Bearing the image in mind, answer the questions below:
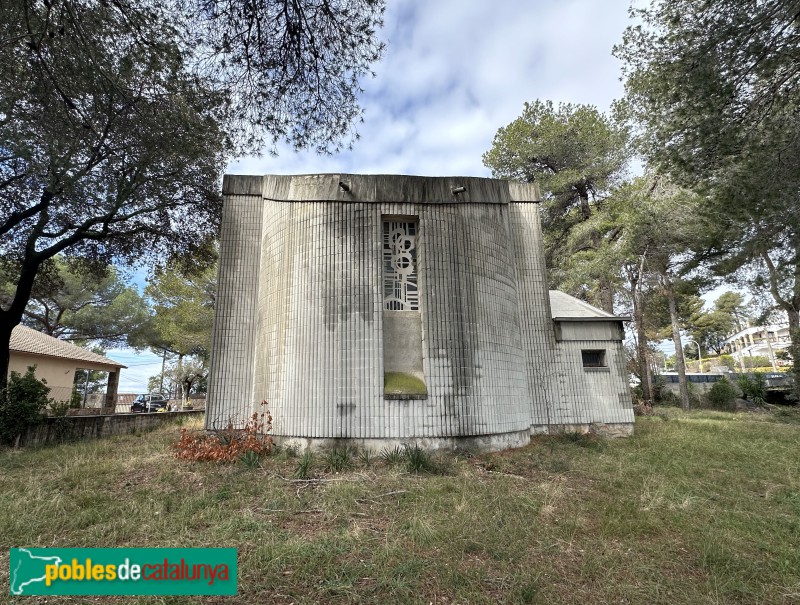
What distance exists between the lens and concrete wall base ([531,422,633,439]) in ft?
36.0

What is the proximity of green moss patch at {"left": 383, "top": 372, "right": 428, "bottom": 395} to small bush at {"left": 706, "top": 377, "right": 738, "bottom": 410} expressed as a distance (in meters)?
22.8

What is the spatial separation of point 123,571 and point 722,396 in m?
28.2

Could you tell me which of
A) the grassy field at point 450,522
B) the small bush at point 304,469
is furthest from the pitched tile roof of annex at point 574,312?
the small bush at point 304,469

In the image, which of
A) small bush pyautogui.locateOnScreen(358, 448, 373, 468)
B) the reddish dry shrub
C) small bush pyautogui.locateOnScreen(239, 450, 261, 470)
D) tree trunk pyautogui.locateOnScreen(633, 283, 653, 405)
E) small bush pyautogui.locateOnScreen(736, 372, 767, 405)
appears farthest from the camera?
small bush pyautogui.locateOnScreen(736, 372, 767, 405)

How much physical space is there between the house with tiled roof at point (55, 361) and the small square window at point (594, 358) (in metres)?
21.2

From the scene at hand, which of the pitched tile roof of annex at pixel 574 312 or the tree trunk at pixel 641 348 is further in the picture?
the tree trunk at pixel 641 348

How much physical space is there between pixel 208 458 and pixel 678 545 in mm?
7626

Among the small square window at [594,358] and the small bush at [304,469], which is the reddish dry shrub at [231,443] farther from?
the small square window at [594,358]

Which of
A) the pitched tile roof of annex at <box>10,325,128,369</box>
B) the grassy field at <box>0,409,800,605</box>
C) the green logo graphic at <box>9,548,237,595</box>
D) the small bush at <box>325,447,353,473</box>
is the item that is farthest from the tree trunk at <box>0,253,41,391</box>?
the green logo graphic at <box>9,548,237,595</box>

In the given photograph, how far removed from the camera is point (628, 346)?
97.7ft

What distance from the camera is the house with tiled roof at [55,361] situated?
17672 mm

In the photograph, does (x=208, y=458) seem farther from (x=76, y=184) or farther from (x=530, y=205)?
(x=530, y=205)

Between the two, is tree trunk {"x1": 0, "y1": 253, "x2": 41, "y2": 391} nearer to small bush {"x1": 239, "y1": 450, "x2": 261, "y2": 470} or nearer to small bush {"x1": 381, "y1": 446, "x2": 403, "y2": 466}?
small bush {"x1": 239, "y1": 450, "x2": 261, "y2": 470}

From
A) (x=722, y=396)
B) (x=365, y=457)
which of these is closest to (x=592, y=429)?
(x=365, y=457)
